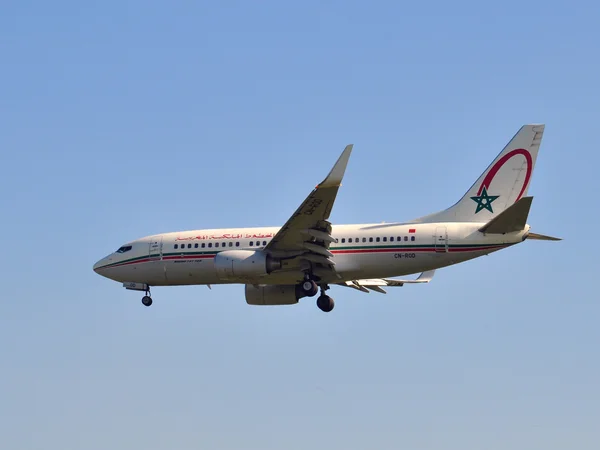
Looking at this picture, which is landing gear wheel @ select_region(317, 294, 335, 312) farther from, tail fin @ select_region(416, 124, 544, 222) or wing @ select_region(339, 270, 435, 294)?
tail fin @ select_region(416, 124, 544, 222)

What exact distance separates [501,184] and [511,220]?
15.7ft

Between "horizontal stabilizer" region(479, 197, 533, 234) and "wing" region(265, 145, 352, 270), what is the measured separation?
6260 millimetres

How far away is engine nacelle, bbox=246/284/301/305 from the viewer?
2036 inches

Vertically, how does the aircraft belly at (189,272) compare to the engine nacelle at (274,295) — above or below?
above

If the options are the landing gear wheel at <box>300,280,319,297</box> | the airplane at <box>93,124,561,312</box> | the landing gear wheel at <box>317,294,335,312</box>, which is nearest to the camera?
the airplane at <box>93,124,561,312</box>

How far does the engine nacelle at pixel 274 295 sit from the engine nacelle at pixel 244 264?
11.7ft

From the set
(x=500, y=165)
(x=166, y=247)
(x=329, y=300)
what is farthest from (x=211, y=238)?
(x=500, y=165)

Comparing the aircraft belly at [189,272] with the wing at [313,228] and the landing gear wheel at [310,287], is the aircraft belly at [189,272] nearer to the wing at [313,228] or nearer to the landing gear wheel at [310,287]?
the wing at [313,228]

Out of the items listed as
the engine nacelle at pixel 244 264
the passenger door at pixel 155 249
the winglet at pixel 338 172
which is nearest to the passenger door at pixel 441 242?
the winglet at pixel 338 172

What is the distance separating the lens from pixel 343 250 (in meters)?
48.6

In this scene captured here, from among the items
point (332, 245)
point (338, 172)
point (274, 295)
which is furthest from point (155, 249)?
point (338, 172)

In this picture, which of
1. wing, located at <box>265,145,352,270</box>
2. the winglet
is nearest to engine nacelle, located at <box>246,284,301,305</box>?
wing, located at <box>265,145,352,270</box>

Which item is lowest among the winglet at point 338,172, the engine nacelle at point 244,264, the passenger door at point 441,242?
the engine nacelle at point 244,264

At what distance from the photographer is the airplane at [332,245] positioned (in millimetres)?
46406
